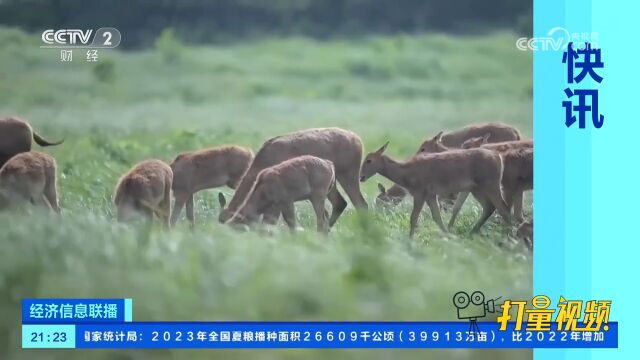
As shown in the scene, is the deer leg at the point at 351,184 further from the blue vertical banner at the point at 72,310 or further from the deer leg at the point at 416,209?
the blue vertical banner at the point at 72,310

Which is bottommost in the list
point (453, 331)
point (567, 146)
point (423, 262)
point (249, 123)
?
point (453, 331)

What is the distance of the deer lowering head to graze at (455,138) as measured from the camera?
7.42 metres

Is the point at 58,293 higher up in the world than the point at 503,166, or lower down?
lower down

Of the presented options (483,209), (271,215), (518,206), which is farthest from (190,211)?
(518,206)

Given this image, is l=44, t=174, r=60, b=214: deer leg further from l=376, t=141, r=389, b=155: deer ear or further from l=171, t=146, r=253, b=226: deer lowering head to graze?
l=376, t=141, r=389, b=155: deer ear

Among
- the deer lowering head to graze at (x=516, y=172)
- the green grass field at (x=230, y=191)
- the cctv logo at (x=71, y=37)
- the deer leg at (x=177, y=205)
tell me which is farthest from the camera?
the deer leg at (x=177, y=205)

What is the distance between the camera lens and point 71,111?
7.33m

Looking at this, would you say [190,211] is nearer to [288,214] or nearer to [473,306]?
[288,214]

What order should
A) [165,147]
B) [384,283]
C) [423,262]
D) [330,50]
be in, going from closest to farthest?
[384,283] → [423,262] → [330,50] → [165,147]

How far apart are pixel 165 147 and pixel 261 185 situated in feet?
2.87

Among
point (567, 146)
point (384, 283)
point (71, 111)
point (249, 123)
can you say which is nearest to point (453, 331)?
point (384, 283)

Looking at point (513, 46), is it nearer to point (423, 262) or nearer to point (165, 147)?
point (423, 262)

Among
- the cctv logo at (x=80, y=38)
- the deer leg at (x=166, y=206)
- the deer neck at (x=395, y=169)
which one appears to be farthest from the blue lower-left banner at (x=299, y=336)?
the deer neck at (x=395, y=169)

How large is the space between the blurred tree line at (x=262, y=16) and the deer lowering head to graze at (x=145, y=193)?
0.89 meters
